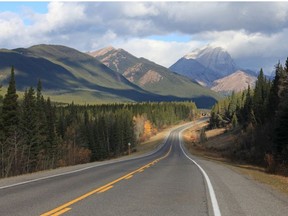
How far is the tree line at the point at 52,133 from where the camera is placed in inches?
2050

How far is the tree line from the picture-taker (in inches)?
2050

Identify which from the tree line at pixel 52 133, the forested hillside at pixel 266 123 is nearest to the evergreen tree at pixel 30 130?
the tree line at pixel 52 133

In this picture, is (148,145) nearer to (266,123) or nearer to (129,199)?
(266,123)

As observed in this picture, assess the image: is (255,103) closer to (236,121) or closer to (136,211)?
(236,121)

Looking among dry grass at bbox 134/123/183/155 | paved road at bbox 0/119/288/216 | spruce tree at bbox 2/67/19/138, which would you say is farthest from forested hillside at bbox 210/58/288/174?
spruce tree at bbox 2/67/19/138

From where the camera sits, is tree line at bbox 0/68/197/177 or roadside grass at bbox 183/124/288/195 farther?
tree line at bbox 0/68/197/177

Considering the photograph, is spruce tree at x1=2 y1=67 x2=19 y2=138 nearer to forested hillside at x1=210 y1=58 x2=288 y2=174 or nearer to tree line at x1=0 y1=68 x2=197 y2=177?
A: tree line at x1=0 y1=68 x2=197 y2=177

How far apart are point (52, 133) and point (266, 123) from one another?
35.3 metres

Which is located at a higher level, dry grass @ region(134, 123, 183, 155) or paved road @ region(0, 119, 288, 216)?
dry grass @ region(134, 123, 183, 155)

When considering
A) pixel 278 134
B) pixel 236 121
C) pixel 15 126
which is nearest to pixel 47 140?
pixel 15 126

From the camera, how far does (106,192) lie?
43.3 feet

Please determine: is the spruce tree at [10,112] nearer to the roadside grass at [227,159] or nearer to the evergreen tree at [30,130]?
the evergreen tree at [30,130]

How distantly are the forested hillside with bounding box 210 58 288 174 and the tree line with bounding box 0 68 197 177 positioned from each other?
80.4ft

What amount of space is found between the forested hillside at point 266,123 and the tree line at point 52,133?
24498 mm
